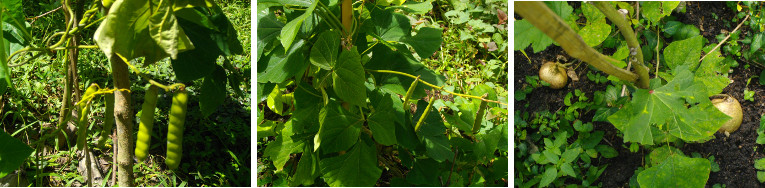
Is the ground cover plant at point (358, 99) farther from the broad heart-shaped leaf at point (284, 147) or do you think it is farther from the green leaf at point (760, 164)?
the green leaf at point (760, 164)

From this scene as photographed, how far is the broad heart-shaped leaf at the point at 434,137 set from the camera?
1305 mm

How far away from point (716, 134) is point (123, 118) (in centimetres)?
172

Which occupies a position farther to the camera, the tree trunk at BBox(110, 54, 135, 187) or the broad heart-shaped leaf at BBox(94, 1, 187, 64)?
the tree trunk at BBox(110, 54, 135, 187)

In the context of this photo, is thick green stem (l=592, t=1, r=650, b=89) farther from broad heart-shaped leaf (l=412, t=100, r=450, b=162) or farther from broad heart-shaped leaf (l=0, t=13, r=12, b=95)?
broad heart-shaped leaf (l=0, t=13, r=12, b=95)

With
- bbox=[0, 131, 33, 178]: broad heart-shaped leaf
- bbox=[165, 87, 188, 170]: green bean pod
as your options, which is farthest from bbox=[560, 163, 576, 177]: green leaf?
bbox=[0, 131, 33, 178]: broad heart-shaped leaf

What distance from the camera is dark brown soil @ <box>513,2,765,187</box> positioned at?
5.80 feet

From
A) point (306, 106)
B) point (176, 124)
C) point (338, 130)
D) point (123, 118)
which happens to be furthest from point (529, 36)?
point (123, 118)

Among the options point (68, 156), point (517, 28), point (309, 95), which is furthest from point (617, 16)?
point (68, 156)

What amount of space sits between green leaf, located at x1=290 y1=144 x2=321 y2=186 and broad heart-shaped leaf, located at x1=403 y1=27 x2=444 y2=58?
0.35m

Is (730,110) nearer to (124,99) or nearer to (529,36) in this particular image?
(529,36)

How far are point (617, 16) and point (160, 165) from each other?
1319mm

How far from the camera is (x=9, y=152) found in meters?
1.13

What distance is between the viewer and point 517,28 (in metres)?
1.02

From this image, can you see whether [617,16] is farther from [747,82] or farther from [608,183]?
[747,82]
